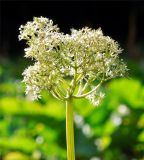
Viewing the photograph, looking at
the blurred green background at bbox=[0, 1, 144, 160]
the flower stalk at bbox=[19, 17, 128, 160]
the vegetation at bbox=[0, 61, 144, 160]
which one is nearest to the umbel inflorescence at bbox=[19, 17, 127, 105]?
the flower stalk at bbox=[19, 17, 128, 160]

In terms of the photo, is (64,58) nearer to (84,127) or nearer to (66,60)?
(66,60)

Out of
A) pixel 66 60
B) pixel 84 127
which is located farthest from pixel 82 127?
pixel 66 60

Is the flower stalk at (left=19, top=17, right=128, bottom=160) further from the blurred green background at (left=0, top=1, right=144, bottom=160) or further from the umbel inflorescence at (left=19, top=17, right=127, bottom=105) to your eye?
the blurred green background at (left=0, top=1, right=144, bottom=160)

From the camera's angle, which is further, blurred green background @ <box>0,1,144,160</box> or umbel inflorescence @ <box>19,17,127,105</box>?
blurred green background @ <box>0,1,144,160</box>

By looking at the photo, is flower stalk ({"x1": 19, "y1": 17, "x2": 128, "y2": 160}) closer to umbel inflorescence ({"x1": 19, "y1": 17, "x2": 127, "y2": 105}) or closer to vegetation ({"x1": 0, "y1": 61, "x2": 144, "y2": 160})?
umbel inflorescence ({"x1": 19, "y1": 17, "x2": 127, "y2": 105})

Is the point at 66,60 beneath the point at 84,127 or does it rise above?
beneath

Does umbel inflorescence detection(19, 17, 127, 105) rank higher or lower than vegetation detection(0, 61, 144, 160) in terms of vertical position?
lower

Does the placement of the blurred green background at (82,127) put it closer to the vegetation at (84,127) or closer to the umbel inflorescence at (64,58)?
the vegetation at (84,127)

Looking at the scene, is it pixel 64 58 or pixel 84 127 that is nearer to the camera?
pixel 64 58

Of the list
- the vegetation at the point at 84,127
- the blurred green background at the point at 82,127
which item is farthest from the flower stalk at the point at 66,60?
the vegetation at the point at 84,127
